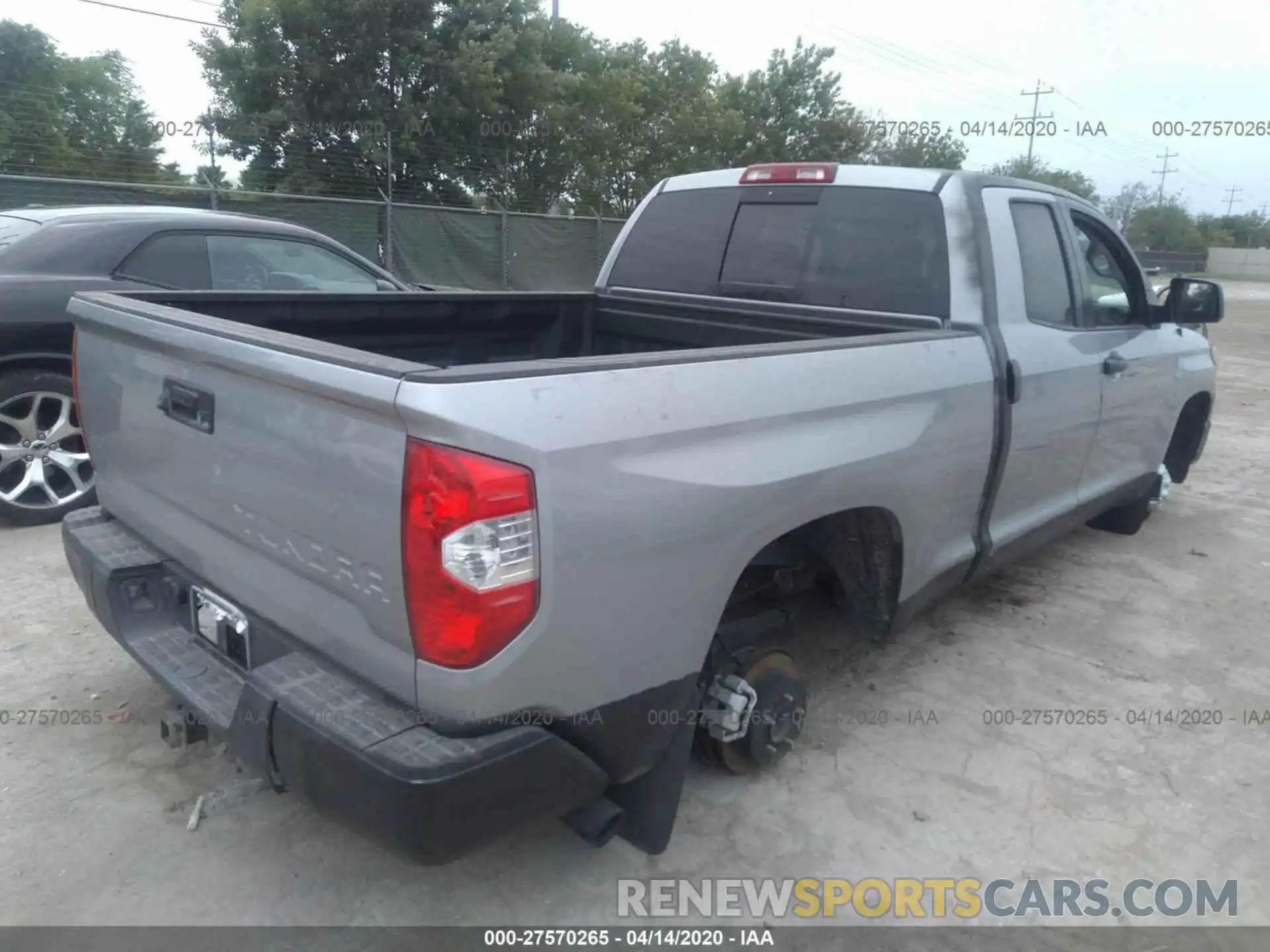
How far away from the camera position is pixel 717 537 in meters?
2.24

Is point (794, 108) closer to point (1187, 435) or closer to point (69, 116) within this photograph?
point (69, 116)

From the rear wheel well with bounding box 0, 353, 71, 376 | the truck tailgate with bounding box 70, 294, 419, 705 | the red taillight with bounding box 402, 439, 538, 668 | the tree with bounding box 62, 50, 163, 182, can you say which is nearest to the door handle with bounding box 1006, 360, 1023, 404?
the red taillight with bounding box 402, 439, 538, 668

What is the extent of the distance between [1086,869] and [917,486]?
3.94 feet

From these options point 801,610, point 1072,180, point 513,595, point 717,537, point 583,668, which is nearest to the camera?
point 513,595

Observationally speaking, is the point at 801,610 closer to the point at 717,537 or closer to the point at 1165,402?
the point at 717,537

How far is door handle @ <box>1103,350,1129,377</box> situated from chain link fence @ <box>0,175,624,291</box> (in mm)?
8993

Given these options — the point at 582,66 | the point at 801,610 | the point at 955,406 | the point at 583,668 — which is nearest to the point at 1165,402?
the point at 955,406

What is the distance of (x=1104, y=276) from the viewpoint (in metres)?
4.42

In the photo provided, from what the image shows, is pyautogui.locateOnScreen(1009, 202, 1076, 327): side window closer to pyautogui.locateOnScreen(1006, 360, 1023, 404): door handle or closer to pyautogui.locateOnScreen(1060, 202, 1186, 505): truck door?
pyautogui.locateOnScreen(1060, 202, 1186, 505): truck door

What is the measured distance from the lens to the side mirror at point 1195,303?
4.50 meters

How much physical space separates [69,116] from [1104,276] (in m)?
25.4

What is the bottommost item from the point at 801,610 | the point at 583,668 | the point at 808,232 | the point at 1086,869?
the point at 1086,869

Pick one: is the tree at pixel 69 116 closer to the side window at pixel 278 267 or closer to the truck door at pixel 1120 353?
the side window at pixel 278 267

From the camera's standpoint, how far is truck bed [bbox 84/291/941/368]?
11.0 ft
